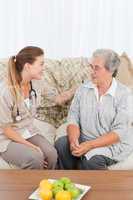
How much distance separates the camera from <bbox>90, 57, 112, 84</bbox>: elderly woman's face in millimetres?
2973

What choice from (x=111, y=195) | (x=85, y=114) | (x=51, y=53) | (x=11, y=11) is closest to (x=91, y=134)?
(x=85, y=114)

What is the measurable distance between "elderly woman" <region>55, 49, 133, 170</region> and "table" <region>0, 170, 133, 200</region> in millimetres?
456

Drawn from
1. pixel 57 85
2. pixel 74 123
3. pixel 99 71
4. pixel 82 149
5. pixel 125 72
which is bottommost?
pixel 82 149

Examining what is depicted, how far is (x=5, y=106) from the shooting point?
287 centimetres

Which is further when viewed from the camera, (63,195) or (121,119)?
(121,119)

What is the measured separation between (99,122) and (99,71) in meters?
0.35

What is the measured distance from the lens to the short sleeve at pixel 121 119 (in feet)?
9.79

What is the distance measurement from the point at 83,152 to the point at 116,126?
0.97ft

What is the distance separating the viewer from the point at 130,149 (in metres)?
3.01

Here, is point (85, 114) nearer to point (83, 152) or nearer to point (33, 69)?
point (83, 152)

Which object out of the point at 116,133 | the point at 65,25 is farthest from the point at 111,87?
the point at 65,25

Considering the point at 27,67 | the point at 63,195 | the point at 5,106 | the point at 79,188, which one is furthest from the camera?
the point at 27,67

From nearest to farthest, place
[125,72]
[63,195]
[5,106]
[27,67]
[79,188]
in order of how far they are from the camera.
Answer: [63,195]
[79,188]
[5,106]
[27,67]
[125,72]

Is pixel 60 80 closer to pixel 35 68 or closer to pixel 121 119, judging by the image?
pixel 35 68
